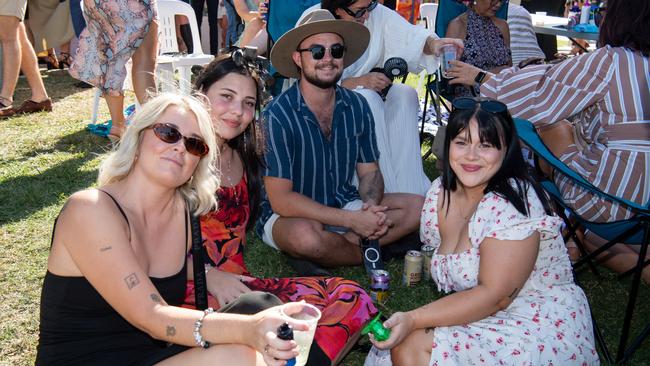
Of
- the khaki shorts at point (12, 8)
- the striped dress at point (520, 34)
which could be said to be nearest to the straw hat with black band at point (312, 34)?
the striped dress at point (520, 34)

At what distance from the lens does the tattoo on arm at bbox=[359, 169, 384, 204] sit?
381cm

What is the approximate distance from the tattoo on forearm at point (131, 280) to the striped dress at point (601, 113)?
7.85 ft

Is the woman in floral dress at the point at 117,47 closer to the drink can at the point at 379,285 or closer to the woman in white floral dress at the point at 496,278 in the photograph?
the drink can at the point at 379,285

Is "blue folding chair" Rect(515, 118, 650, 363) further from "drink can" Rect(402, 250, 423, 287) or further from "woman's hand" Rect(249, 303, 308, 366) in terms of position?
"woman's hand" Rect(249, 303, 308, 366)

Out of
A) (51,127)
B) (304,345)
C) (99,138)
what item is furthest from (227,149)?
(51,127)

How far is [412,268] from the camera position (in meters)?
3.50

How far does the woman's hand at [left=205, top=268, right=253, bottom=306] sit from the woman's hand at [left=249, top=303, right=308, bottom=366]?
765 millimetres

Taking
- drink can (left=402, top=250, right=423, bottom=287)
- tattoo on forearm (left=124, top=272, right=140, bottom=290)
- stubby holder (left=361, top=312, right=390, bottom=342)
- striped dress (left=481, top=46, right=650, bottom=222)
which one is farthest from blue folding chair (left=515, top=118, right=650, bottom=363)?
tattoo on forearm (left=124, top=272, right=140, bottom=290)

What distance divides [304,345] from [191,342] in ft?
1.15

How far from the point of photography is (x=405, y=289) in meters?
3.53

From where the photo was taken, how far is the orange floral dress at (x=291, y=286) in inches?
96.2

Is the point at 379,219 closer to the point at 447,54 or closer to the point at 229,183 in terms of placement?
the point at 229,183

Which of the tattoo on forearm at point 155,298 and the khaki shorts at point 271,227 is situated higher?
the tattoo on forearm at point 155,298

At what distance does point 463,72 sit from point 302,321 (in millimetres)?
2639
